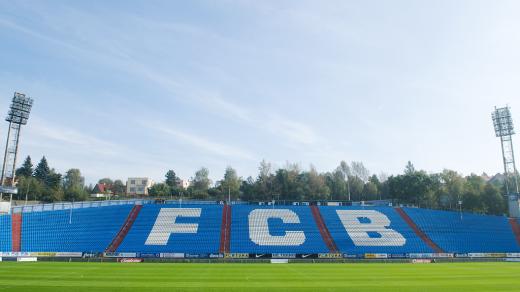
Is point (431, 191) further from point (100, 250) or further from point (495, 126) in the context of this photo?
point (100, 250)

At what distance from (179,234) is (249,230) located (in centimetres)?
873

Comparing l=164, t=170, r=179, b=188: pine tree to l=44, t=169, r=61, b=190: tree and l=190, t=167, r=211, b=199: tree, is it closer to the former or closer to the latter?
l=190, t=167, r=211, b=199: tree

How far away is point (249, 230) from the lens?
157 ft

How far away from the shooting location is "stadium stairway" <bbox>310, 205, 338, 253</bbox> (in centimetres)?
4447

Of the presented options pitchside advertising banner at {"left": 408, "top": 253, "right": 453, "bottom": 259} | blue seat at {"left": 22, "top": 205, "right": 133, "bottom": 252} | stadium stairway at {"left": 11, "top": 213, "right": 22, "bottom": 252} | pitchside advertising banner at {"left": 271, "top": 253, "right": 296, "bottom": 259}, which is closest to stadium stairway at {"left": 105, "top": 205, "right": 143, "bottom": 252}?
blue seat at {"left": 22, "top": 205, "right": 133, "bottom": 252}

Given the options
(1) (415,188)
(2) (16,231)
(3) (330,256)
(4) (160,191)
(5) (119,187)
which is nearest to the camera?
(3) (330,256)

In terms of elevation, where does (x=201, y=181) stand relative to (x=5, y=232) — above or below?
above

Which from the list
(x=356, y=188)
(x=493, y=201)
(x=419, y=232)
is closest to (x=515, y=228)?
(x=419, y=232)

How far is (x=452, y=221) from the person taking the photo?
174 ft

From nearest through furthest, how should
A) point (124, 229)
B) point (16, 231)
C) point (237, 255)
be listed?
1. point (237, 255)
2. point (16, 231)
3. point (124, 229)

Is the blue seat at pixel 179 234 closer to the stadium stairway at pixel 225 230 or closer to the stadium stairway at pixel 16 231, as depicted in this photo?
the stadium stairway at pixel 225 230

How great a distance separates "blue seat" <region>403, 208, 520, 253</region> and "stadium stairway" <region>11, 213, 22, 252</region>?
49230mm

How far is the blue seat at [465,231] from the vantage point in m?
46.4

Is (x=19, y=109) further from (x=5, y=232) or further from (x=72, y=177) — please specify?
(x=72, y=177)
